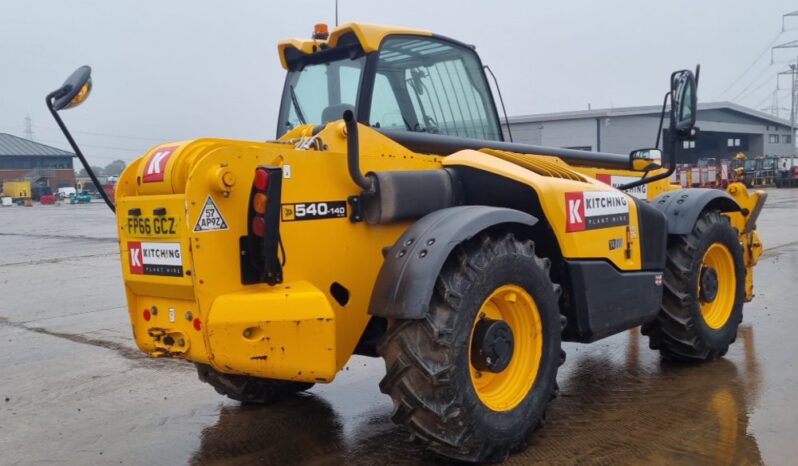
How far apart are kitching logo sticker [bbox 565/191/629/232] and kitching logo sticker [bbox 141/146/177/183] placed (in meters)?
2.23

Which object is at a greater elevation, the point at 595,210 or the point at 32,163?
the point at 32,163

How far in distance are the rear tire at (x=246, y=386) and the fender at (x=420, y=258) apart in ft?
4.63

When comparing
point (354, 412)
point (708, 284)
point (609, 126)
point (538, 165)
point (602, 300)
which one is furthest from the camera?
point (609, 126)

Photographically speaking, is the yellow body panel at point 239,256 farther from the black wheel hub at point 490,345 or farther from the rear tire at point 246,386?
the rear tire at point 246,386

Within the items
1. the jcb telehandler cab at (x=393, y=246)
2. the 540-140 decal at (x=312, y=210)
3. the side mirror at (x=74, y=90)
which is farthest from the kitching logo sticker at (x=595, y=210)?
the side mirror at (x=74, y=90)

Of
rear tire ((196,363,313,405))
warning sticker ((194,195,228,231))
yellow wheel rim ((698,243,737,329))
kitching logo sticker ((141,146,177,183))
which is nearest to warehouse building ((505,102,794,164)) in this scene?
yellow wheel rim ((698,243,737,329))

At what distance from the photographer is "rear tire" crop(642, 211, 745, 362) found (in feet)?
17.6

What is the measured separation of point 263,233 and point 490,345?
1270mm

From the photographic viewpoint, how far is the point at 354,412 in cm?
479

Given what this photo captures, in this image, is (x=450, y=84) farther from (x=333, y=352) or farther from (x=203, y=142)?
(x=333, y=352)

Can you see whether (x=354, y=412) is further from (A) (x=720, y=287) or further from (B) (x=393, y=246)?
(A) (x=720, y=287)

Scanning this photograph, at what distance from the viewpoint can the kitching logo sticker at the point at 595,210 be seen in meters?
4.39

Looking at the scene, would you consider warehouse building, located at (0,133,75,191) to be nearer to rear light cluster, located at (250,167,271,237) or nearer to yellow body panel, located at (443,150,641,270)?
yellow body panel, located at (443,150,641,270)

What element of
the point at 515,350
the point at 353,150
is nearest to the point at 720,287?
the point at 515,350
